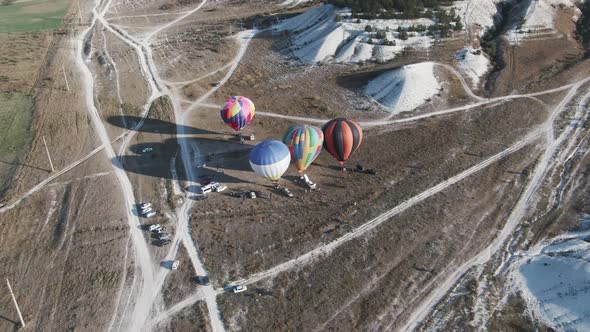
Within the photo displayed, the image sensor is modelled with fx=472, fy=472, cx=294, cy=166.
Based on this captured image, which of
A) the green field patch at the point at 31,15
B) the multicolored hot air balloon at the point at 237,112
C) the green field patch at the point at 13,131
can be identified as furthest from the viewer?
the green field patch at the point at 31,15

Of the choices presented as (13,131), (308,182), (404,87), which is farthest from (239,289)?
(13,131)

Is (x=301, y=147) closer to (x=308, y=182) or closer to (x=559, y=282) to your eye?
(x=308, y=182)

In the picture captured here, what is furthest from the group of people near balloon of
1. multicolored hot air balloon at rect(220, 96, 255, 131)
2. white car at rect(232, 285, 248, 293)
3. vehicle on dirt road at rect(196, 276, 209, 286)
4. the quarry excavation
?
white car at rect(232, 285, 248, 293)

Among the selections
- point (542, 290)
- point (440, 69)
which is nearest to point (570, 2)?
point (440, 69)

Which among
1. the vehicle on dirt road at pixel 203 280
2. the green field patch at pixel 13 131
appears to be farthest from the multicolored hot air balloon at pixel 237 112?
the green field patch at pixel 13 131

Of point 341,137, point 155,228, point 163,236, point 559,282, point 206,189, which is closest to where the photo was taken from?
point 559,282

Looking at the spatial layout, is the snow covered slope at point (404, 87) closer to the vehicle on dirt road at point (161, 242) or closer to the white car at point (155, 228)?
the white car at point (155, 228)
